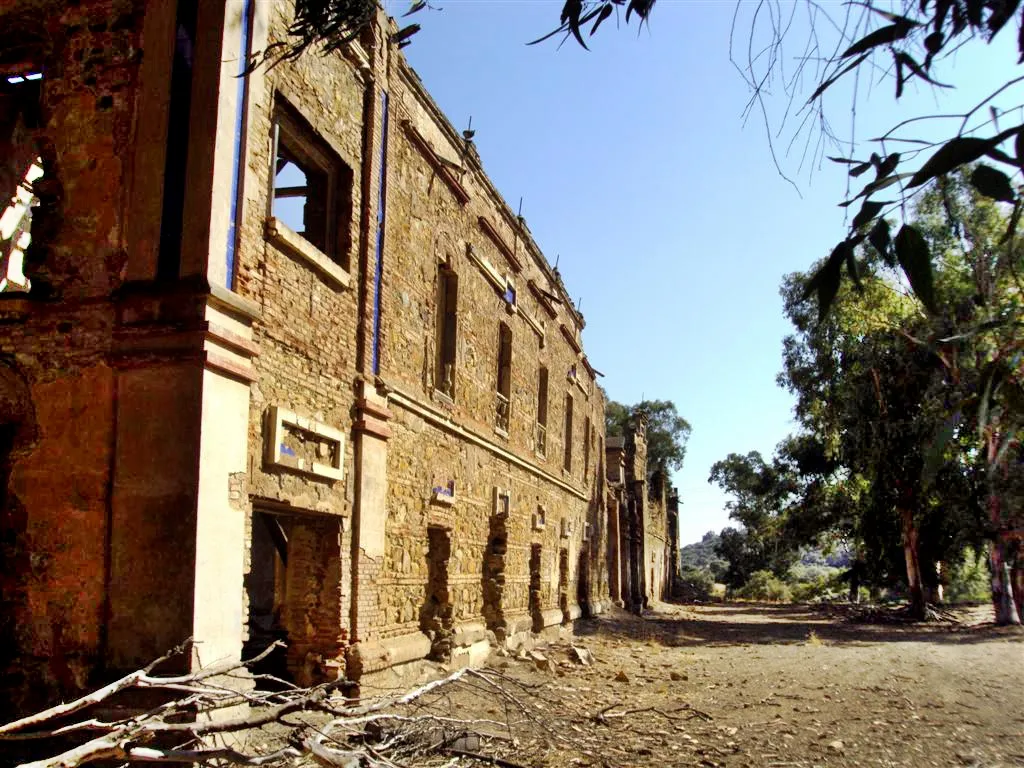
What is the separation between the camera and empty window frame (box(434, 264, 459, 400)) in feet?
42.0

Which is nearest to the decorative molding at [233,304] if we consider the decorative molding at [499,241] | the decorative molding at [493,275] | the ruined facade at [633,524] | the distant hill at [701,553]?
the decorative molding at [493,275]

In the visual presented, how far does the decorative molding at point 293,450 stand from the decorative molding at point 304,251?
154 centimetres

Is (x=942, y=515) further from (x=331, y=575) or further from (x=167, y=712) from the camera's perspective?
(x=167, y=712)

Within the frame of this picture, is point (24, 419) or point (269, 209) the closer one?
point (24, 419)

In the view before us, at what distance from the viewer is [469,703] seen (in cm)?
1038

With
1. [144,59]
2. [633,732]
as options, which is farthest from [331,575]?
[144,59]

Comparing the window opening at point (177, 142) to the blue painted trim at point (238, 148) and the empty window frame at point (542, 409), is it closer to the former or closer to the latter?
the blue painted trim at point (238, 148)

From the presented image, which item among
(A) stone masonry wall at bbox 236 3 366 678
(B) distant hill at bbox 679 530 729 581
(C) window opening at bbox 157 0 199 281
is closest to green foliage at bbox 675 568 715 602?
(A) stone masonry wall at bbox 236 3 366 678

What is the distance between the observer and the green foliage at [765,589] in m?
53.2

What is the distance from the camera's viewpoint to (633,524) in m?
33.2

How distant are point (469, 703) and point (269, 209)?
20.3 ft

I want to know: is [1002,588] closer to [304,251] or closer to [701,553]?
[304,251]

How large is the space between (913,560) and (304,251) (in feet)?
81.4

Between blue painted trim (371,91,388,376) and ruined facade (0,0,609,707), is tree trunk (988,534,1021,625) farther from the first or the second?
blue painted trim (371,91,388,376)
